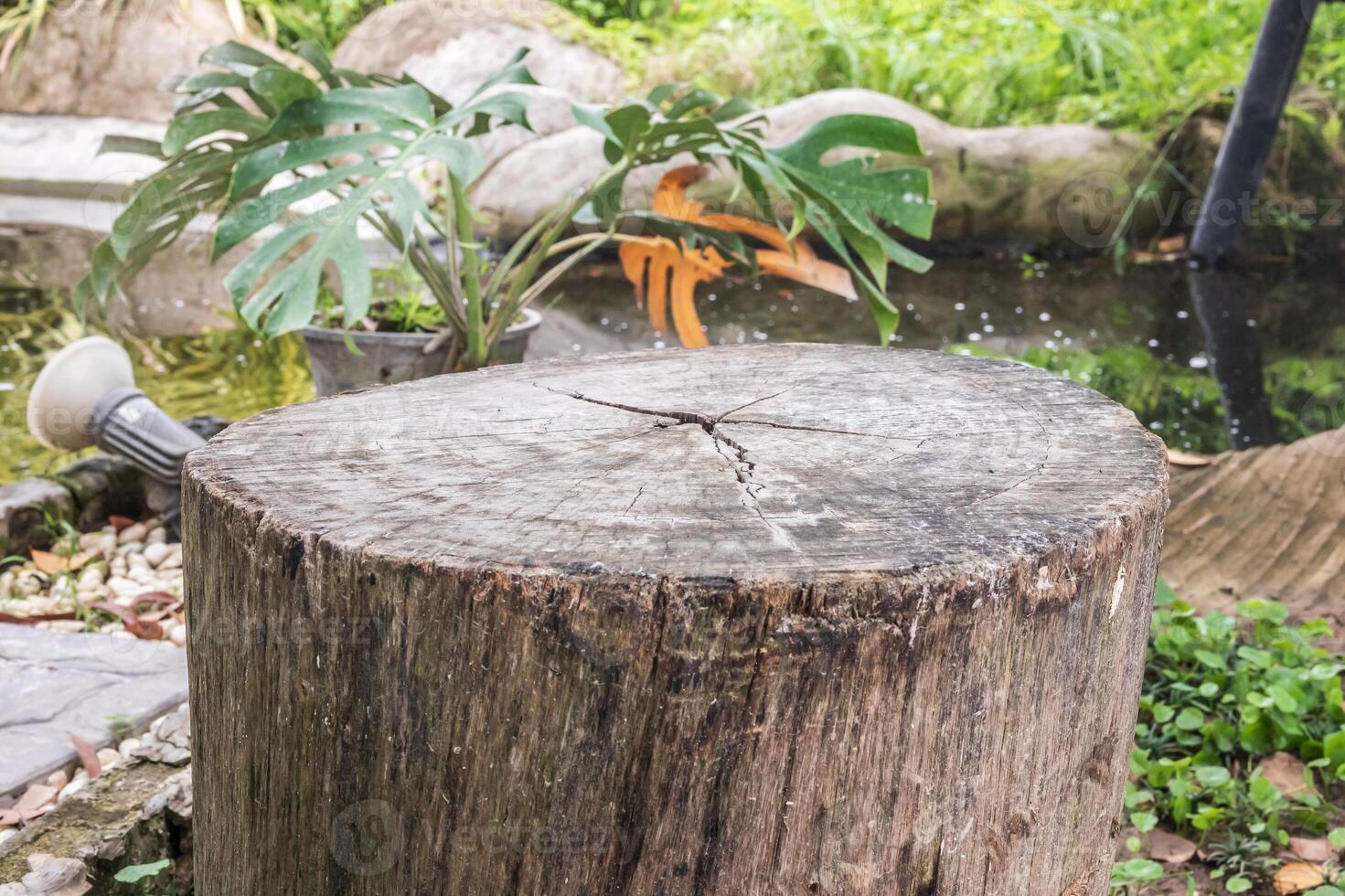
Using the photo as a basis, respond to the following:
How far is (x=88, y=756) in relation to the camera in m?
2.09

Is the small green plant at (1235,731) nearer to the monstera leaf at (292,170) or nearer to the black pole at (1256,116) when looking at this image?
the monstera leaf at (292,170)

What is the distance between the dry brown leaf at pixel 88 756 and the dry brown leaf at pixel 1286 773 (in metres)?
2.00

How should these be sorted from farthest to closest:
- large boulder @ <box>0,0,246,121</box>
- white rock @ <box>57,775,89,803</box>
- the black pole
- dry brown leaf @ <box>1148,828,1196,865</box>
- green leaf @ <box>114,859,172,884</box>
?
1. large boulder @ <box>0,0,246,121</box>
2. the black pole
3. dry brown leaf @ <box>1148,828,1196,865</box>
4. white rock @ <box>57,775,89,803</box>
5. green leaf @ <box>114,859,172,884</box>

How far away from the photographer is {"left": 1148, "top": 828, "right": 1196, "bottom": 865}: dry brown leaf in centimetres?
203

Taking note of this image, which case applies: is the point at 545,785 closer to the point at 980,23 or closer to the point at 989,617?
the point at 989,617

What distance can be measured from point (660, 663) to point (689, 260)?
8.31 feet

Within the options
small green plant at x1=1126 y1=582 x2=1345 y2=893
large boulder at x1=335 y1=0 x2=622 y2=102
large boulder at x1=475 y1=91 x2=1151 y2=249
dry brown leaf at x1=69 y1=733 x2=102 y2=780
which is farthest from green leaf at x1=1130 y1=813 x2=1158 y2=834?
large boulder at x1=335 y1=0 x2=622 y2=102

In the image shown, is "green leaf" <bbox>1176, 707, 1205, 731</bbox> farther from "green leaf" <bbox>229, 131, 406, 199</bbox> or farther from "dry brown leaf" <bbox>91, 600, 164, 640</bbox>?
"dry brown leaf" <bbox>91, 600, 164, 640</bbox>

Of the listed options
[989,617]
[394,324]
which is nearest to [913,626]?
[989,617]

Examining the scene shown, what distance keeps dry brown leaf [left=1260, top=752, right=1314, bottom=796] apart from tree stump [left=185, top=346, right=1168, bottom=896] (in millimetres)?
1019

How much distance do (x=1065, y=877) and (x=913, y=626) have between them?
1.48 ft

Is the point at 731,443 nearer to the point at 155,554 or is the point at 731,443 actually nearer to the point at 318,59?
the point at 318,59

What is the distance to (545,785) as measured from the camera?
108cm

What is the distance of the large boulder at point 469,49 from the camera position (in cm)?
810
